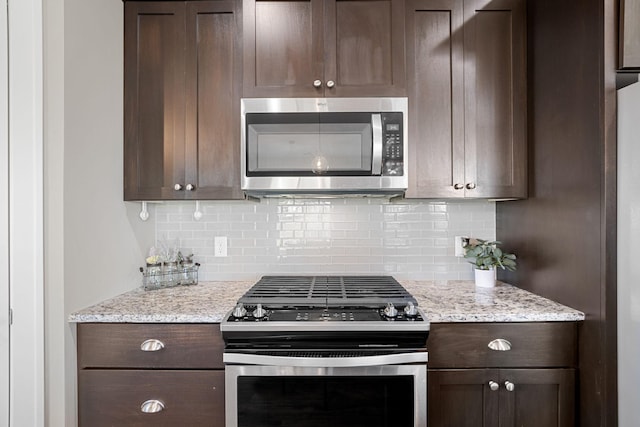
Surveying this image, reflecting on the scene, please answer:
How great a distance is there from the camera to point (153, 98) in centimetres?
185

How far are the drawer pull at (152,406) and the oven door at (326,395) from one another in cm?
28

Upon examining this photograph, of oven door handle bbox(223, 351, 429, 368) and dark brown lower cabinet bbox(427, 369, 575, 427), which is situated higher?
oven door handle bbox(223, 351, 429, 368)

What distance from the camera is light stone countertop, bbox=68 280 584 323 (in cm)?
148

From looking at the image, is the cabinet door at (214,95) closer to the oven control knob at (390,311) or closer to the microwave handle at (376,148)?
the microwave handle at (376,148)

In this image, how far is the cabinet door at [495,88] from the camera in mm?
1824

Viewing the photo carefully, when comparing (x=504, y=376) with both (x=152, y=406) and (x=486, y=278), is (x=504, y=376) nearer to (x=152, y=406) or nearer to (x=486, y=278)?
(x=486, y=278)

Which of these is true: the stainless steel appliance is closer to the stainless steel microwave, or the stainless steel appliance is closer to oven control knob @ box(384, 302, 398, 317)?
oven control knob @ box(384, 302, 398, 317)

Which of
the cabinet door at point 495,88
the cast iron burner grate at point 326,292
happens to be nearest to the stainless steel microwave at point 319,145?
the cabinet door at point 495,88

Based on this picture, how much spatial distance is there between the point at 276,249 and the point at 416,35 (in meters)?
1.37

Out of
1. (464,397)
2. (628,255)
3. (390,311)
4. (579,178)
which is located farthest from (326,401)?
(579,178)

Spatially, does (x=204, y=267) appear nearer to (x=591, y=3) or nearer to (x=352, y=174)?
(x=352, y=174)

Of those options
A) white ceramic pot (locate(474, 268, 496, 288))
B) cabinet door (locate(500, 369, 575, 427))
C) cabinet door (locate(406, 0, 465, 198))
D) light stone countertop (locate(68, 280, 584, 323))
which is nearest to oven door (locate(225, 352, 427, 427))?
light stone countertop (locate(68, 280, 584, 323))

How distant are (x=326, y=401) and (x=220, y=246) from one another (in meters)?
1.12

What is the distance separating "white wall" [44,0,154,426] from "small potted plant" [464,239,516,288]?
1.84 meters
